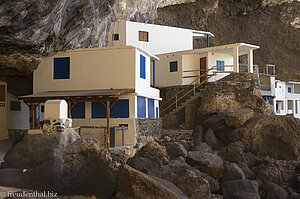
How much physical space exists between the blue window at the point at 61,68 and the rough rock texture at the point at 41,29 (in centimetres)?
89

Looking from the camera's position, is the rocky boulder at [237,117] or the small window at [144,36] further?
the small window at [144,36]

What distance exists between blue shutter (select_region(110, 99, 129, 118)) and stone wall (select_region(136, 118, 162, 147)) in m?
0.89

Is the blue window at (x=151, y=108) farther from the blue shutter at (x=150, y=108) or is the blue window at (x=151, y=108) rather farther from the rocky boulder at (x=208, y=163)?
the rocky boulder at (x=208, y=163)

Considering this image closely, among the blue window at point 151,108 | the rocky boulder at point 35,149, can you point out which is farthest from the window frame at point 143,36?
the rocky boulder at point 35,149

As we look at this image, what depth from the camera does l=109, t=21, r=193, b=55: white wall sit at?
31703 mm

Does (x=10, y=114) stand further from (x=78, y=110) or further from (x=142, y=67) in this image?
(x=142, y=67)

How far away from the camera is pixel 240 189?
1178 cm

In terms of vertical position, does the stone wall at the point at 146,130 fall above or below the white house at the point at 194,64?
below

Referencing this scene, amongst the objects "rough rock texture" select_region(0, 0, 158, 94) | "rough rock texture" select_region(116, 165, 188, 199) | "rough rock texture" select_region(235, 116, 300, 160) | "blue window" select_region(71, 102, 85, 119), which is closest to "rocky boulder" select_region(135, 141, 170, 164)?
"rough rock texture" select_region(116, 165, 188, 199)

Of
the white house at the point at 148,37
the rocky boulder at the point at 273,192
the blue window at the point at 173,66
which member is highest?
the white house at the point at 148,37

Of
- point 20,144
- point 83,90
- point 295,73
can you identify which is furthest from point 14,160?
point 295,73

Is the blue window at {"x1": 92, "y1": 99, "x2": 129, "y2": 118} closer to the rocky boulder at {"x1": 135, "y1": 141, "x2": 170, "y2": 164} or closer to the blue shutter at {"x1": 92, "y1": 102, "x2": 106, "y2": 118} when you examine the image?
the blue shutter at {"x1": 92, "y1": 102, "x2": 106, "y2": 118}

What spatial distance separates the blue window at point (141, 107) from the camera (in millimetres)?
19297

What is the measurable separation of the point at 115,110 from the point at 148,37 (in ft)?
50.3
